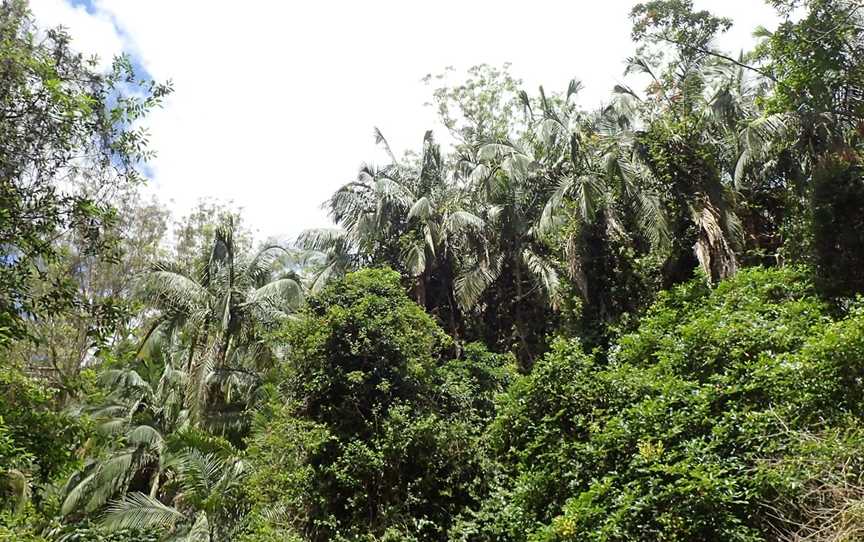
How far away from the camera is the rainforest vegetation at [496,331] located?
6.66 m

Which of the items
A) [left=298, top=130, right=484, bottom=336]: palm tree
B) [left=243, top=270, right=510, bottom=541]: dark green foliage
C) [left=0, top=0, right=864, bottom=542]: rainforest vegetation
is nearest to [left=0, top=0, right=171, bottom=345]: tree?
[left=0, top=0, right=864, bottom=542]: rainforest vegetation

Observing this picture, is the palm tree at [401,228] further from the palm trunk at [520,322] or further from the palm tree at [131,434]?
the palm tree at [131,434]

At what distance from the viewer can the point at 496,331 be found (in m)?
16.8

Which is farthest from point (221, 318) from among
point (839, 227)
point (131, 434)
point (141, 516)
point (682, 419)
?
point (839, 227)

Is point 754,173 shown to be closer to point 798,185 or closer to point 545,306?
point 798,185

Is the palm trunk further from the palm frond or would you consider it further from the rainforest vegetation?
the palm frond

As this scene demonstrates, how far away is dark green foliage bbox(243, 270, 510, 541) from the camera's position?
32.1 feet

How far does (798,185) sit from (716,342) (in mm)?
6631

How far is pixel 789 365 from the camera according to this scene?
23.4 ft

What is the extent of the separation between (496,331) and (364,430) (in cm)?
696

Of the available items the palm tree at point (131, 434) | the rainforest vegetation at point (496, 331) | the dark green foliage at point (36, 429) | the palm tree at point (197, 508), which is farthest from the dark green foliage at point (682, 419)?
the palm tree at point (131, 434)

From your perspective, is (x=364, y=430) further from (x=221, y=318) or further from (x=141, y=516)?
(x=221, y=318)

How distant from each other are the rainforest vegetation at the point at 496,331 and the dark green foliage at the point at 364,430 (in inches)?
1.9

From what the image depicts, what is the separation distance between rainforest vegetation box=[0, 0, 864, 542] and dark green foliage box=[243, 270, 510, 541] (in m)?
0.05
